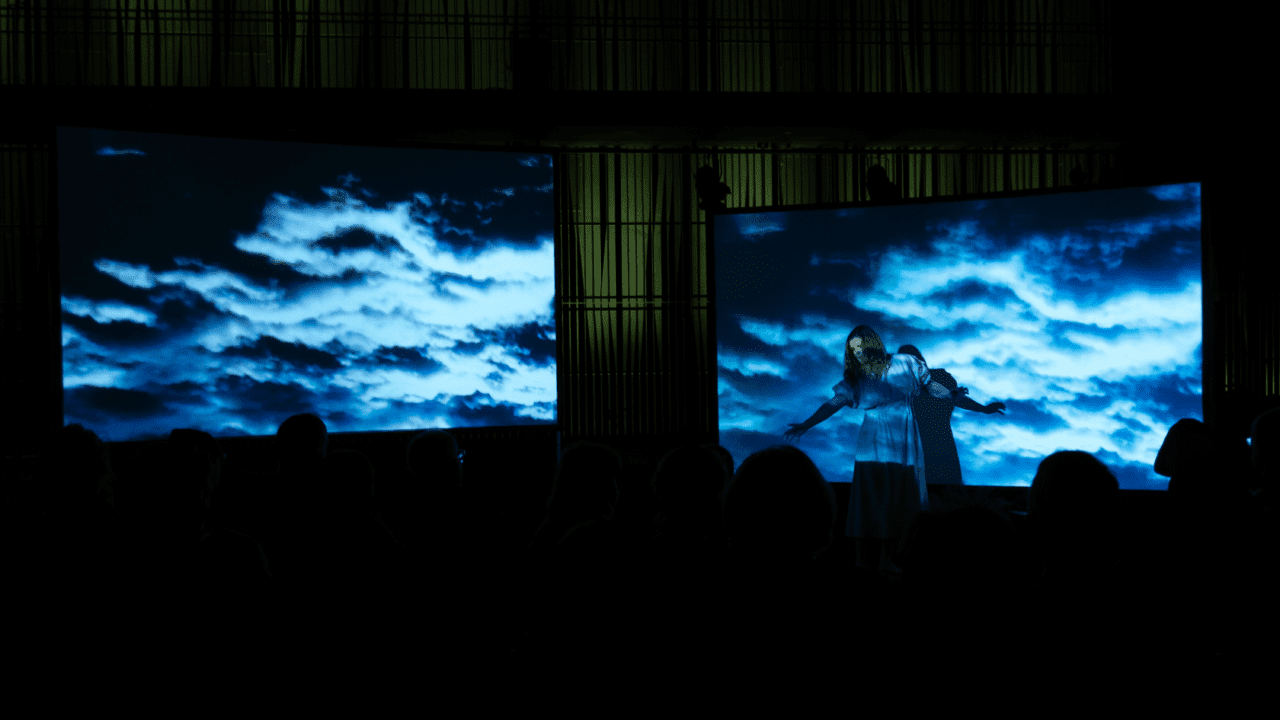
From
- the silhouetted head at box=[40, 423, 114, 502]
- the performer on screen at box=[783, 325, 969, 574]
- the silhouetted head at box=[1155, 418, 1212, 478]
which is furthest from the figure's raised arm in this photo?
the silhouetted head at box=[40, 423, 114, 502]

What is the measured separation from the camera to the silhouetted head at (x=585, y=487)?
2.96m

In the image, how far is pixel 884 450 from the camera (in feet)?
18.0

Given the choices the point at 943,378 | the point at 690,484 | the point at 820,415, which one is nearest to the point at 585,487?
the point at 690,484

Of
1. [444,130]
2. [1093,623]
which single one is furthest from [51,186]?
[1093,623]

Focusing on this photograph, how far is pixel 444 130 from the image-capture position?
7688 mm

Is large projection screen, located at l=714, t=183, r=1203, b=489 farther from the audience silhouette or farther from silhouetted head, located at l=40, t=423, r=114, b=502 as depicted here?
silhouetted head, located at l=40, t=423, r=114, b=502

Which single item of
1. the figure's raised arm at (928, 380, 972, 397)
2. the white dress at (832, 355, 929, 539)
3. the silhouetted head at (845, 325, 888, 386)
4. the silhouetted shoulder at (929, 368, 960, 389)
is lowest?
the white dress at (832, 355, 929, 539)

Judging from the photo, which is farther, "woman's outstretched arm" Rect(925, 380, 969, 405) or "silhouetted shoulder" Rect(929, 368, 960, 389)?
"silhouetted shoulder" Rect(929, 368, 960, 389)

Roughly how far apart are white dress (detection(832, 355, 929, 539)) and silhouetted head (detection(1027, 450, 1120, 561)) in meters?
2.96

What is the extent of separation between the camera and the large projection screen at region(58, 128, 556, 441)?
18.4 feet

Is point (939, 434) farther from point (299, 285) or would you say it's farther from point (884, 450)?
point (299, 285)

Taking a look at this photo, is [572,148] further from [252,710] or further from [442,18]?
[252,710]

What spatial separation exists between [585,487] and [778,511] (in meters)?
0.97

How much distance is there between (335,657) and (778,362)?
5.38m
